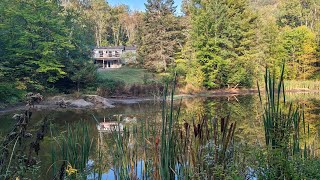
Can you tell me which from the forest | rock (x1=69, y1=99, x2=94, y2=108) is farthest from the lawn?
rock (x1=69, y1=99, x2=94, y2=108)

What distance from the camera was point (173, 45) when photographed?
3253 centimetres

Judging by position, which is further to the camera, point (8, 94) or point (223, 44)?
point (223, 44)

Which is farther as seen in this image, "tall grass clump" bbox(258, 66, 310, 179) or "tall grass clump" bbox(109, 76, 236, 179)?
"tall grass clump" bbox(109, 76, 236, 179)

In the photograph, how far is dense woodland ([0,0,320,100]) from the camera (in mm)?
19078

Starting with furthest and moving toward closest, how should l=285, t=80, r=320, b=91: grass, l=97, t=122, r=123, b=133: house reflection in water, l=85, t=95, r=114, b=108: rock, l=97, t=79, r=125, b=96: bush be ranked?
l=285, t=80, r=320, b=91: grass
l=97, t=79, r=125, b=96: bush
l=85, t=95, r=114, b=108: rock
l=97, t=122, r=123, b=133: house reflection in water

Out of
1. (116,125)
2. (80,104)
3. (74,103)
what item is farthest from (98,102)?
(116,125)

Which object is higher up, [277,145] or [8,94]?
[277,145]

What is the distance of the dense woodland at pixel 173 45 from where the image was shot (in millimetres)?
19078

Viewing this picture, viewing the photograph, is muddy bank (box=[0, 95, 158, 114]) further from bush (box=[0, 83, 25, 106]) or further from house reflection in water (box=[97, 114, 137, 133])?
house reflection in water (box=[97, 114, 137, 133])

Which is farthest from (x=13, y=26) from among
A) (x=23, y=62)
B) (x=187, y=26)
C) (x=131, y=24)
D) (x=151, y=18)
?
(x=131, y=24)

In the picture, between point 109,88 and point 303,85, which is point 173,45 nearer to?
point 109,88

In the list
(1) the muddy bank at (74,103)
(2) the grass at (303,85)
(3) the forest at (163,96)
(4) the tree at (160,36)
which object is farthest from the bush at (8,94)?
(2) the grass at (303,85)

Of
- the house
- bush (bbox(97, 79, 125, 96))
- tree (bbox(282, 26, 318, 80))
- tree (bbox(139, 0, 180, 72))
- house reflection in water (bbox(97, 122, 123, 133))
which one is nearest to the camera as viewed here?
house reflection in water (bbox(97, 122, 123, 133))

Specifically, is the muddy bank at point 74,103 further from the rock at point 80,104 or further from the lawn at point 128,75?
the lawn at point 128,75
